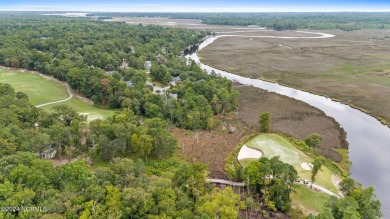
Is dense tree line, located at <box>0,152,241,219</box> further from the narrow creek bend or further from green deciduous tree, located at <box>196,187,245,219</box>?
the narrow creek bend

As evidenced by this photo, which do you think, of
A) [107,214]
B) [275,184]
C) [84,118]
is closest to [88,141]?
[84,118]

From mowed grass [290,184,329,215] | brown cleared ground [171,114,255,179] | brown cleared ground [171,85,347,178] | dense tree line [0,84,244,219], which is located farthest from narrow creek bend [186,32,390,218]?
dense tree line [0,84,244,219]

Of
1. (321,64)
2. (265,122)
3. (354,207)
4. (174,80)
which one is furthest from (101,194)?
(321,64)

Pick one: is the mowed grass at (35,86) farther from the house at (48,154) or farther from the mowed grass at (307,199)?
the mowed grass at (307,199)

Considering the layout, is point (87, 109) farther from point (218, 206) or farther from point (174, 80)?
point (218, 206)

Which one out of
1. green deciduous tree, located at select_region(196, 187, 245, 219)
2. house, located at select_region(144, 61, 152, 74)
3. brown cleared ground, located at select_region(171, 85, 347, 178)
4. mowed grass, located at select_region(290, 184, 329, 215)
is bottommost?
mowed grass, located at select_region(290, 184, 329, 215)

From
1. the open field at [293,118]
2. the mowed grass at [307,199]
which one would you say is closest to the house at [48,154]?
the mowed grass at [307,199]

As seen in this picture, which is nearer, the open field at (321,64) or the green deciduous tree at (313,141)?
the green deciduous tree at (313,141)

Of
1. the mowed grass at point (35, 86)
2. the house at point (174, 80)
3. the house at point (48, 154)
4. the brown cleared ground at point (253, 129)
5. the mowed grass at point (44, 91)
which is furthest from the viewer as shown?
the house at point (174, 80)
